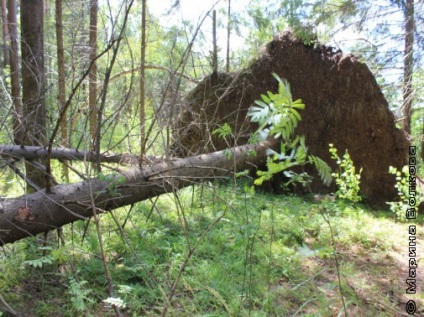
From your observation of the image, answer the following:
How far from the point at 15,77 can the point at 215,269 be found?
4.13 meters

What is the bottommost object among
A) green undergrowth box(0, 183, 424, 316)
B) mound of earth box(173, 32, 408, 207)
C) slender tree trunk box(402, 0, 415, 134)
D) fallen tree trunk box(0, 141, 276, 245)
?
green undergrowth box(0, 183, 424, 316)

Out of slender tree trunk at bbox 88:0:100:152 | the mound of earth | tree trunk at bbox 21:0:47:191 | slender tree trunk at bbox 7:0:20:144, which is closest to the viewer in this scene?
slender tree trunk at bbox 88:0:100:152

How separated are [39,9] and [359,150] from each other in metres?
6.02

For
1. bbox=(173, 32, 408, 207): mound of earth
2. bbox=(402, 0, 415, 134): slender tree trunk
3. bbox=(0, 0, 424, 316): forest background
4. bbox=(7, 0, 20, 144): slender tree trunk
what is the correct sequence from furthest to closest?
bbox=(402, 0, 415, 134): slender tree trunk
bbox=(173, 32, 408, 207): mound of earth
bbox=(7, 0, 20, 144): slender tree trunk
bbox=(0, 0, 424, 316): forest background

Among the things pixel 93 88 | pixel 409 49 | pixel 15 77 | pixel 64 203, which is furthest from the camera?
pixel 409 49

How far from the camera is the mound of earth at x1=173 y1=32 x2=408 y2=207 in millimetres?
6387

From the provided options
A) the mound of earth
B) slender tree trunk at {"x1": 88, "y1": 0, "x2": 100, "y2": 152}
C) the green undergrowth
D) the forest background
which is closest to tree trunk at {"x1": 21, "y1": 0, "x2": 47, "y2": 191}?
the forest background

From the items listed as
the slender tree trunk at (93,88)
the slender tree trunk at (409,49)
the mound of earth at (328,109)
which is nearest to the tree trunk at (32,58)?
the slender tree trunk at (93,88)

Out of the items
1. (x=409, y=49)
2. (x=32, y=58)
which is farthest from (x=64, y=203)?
(x=409, y=49)

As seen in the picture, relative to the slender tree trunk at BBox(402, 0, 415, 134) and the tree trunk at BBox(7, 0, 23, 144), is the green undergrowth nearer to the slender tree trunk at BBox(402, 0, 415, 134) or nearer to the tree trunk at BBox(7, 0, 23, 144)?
the tree trunk at BBox(7, 0, 23, 144)

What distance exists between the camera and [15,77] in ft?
15.5

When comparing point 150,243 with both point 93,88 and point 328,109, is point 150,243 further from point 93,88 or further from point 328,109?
point 328,109

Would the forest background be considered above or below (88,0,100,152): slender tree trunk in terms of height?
below

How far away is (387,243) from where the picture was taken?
4117 millimetres
